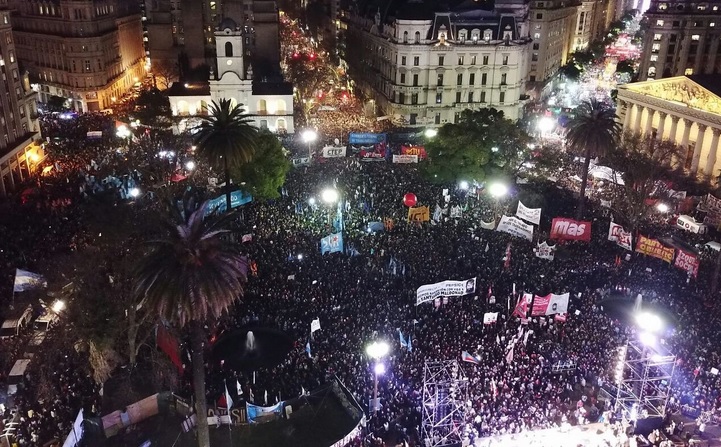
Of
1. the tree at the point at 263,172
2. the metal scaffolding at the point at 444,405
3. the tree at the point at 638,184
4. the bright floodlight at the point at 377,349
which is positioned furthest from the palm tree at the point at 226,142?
the tree at the point at 638,184

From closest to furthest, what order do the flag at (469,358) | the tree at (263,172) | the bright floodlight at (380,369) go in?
the bright floodlight at (380,369), the flag at (469,358), the tree at (263,172)

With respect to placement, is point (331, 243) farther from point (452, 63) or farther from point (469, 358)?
point (452, 63)

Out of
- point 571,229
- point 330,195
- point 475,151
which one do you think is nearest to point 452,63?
point 475,151

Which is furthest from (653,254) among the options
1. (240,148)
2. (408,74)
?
(408,74)

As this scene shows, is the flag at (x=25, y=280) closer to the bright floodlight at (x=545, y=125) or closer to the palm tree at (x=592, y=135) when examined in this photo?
the palm tree at (x=592, y=135)

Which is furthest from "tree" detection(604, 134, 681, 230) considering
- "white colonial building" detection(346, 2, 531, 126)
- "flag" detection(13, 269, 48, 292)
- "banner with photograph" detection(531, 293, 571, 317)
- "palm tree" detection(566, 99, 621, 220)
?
"flag" detection(13, 269, 48, 292)
